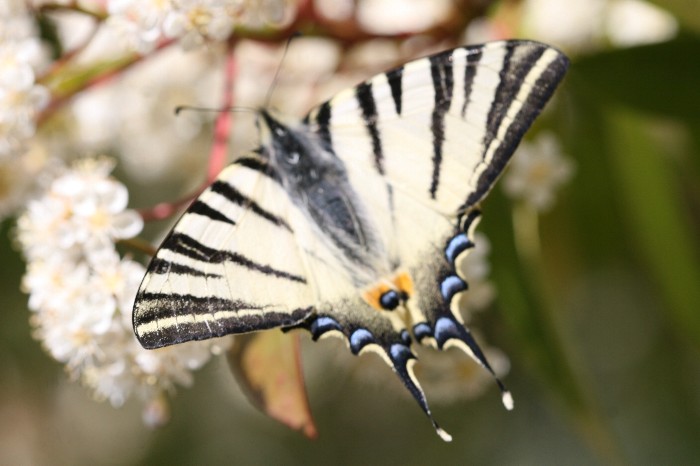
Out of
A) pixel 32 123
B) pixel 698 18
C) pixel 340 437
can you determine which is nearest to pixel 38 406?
pixel 340 437

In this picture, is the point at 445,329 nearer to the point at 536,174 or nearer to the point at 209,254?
the point at 209,254

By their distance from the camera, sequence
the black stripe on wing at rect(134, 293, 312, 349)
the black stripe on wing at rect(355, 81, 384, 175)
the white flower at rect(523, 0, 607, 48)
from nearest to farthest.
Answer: the black stripe on wing at rect(134, 293, 312, 349) < the black stripe on wing at rect(355, 81, 384, 175) < the white flower at rect(523, 0, 607, 48)

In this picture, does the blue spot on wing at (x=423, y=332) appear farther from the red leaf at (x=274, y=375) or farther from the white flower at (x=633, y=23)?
the white flower at (x=633, y=23)

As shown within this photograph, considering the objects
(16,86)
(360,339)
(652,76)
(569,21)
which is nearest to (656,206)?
(652,76)

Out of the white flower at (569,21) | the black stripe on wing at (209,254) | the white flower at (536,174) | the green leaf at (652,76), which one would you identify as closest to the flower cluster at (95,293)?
the black stripe on wing at (209,254)

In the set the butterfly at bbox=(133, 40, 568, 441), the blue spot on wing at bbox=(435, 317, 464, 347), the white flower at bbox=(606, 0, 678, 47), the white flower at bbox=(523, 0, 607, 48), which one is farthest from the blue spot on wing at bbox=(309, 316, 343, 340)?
the white flower at bbox=(606, 0, 678, 47)

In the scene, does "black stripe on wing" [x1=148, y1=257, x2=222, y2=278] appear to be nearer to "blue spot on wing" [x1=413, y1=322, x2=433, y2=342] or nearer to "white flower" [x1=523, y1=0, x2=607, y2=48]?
"blue spot on wing" [x1=413, y1=322, x2=433, y2=342]
